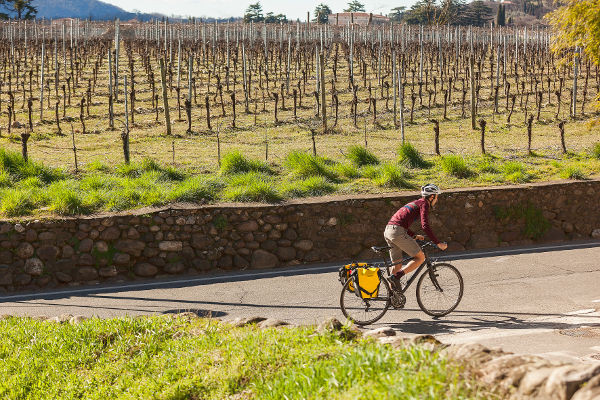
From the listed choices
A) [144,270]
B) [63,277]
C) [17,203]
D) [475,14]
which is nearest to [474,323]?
[144,270]

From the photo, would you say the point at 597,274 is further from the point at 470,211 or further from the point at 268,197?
the point at 268,197

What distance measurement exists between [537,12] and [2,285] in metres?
180

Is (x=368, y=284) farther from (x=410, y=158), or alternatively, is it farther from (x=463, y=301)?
(x=410, y=158)

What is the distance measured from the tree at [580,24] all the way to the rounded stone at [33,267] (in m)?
12.6

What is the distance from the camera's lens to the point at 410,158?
55.7 feet

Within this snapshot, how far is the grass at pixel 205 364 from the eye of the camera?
489 centimetres

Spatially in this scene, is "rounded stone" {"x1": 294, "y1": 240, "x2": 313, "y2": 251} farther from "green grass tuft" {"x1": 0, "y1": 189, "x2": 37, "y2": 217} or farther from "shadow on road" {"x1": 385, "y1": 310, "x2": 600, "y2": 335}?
"green grass tuft" {"x1": 0, "y1": 189, "x2": 37, "y2": 217}

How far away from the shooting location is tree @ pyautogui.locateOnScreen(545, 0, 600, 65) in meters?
15.8

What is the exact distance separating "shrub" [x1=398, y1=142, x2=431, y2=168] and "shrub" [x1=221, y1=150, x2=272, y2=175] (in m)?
3.36

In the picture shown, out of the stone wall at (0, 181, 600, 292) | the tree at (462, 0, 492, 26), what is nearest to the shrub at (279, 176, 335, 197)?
the stone wall at (0, 181, 600, 292)

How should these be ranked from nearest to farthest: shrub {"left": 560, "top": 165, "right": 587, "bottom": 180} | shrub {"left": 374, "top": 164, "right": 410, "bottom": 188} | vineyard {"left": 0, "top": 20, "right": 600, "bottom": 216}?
vineyard {"left": 0, "top": 20, "right": 600, "bottom": 216}
shrub {"left": 374, "top": 164, "right": 410, "bottom": 188}
shrub {"left": 560, "top": 165, "right": 587, "bottom": 180}

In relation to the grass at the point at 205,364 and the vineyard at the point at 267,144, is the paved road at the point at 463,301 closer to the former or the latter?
the grass at the point at 205,364

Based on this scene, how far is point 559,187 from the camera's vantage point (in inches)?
571

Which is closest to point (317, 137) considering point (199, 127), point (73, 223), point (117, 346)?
point (199, 127)
